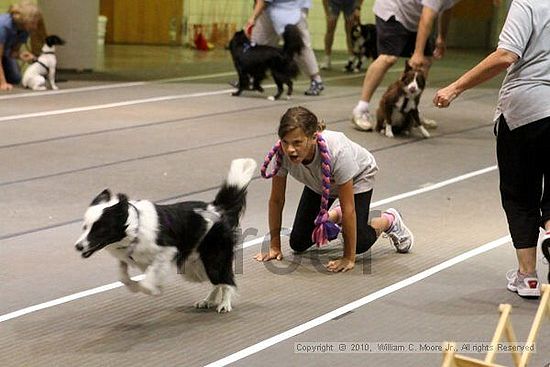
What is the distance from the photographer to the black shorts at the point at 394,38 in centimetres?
752

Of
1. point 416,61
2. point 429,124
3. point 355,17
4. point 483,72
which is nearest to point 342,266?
point 483,72

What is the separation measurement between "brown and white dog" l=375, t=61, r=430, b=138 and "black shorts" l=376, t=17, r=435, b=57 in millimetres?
219

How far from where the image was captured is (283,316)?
3.70 m

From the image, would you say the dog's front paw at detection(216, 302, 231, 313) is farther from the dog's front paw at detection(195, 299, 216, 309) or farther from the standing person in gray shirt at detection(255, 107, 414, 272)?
the standing person in gray shirt at detection(255, 107, 414, 272)

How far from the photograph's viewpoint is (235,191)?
12.4 feet

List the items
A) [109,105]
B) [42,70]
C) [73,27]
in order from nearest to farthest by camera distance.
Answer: [109,105] < [42,70] < [73,27]

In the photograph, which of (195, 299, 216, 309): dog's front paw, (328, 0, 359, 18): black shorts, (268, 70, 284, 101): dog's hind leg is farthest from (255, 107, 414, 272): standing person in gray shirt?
(328, 0, 359, 18): black shorts

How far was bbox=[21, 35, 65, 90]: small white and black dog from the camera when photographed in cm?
909

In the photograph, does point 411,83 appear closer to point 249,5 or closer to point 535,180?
point 535,180

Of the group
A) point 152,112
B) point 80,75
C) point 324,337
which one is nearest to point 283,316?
point 324,337

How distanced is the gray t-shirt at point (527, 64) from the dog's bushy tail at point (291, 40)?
5381 mm

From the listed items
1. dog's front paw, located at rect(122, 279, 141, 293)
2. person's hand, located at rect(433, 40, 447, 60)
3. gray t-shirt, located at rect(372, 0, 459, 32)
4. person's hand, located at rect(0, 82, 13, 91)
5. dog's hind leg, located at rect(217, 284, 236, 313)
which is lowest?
person's hand, located at rect(0, 82, 13, 91)

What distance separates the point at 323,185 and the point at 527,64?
0.93 m

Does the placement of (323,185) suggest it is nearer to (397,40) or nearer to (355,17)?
(397,40)
